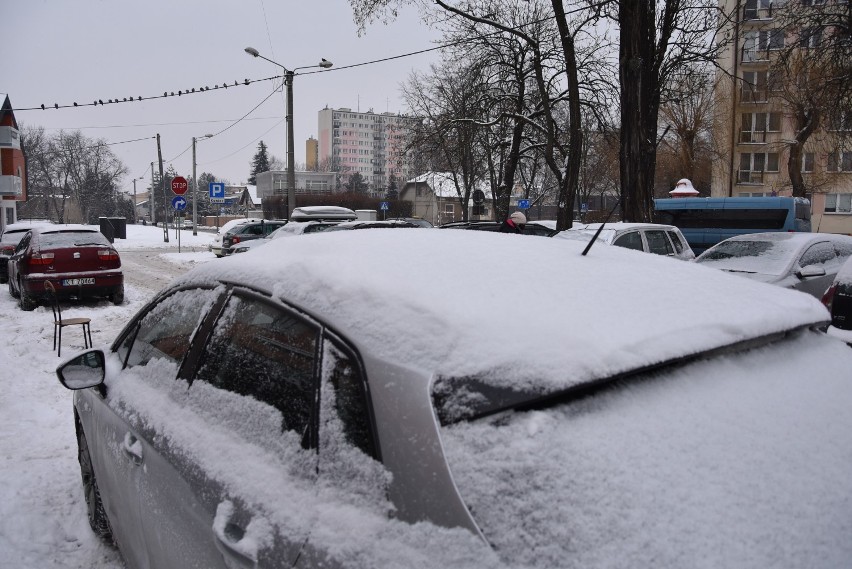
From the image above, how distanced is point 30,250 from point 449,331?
12425 millimetres

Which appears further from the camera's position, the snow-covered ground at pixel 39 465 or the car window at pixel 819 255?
the car window at pixel 819 255

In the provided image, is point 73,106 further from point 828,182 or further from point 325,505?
point 828,182

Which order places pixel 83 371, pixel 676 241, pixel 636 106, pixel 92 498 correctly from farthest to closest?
pixel 636 106
pixel 676 241
pixel 92 498
pixel 83 371

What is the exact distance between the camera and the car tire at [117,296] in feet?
39.8

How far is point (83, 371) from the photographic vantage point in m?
2.89

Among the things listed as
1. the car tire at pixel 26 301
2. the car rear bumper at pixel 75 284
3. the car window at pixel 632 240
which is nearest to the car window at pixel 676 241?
the car window at pixel 632 240

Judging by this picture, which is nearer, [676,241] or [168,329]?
[168,329]

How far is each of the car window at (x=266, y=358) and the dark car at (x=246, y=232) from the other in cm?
2146

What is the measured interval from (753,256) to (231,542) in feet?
33.2

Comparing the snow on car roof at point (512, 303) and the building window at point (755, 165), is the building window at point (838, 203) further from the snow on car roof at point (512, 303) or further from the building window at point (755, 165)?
the snow on car roof at point (512, 303)

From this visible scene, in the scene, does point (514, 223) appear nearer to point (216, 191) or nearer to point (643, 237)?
point (643, 237)

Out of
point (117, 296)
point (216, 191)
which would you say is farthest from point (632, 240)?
point (216, 191)

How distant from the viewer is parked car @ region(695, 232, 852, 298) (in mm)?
9188

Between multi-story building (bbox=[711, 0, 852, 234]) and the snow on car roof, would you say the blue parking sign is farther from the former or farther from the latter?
the snow on car roof
